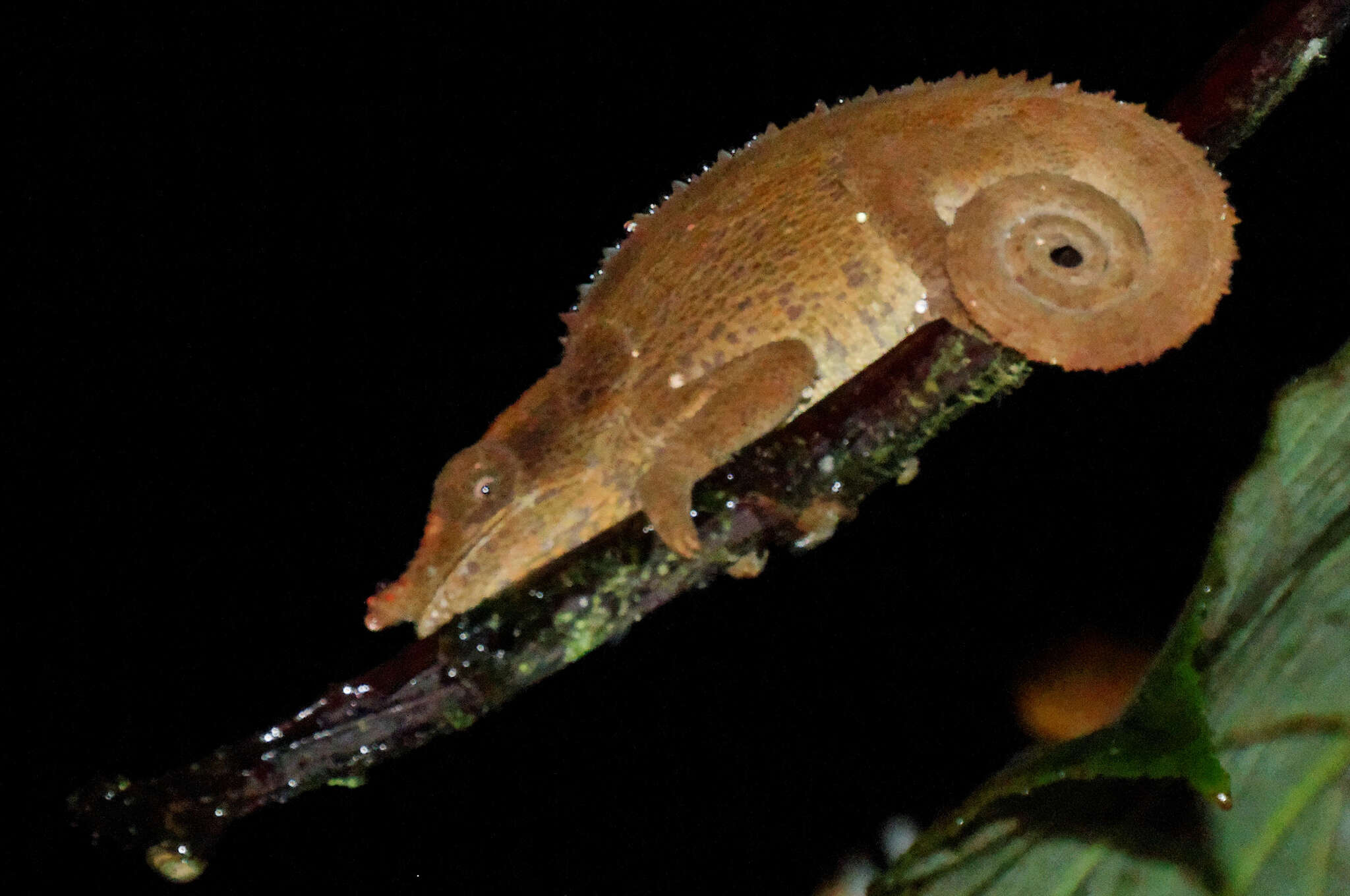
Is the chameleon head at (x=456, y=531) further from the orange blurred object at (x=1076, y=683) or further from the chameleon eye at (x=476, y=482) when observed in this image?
the orange blurred object at (x=1076, y=683)

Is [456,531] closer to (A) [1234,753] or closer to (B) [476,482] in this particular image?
(B) [476,482]

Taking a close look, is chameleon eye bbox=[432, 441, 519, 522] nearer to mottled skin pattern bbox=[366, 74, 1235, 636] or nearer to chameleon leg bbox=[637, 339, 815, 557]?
mottled skin pattern bbox=[366, 74, 1235, 636]

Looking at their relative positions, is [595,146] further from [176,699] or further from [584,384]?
[584,384]

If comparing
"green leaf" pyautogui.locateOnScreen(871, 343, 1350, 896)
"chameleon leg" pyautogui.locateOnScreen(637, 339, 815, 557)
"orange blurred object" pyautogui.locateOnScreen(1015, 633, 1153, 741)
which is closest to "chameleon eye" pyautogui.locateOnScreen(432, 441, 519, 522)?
"chameleon leg" pyautogui.locateOnScreen(637, 339, 815, 557)

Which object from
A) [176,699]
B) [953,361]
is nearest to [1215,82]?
[953,361]

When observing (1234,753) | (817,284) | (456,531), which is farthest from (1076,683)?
(1234,753)
